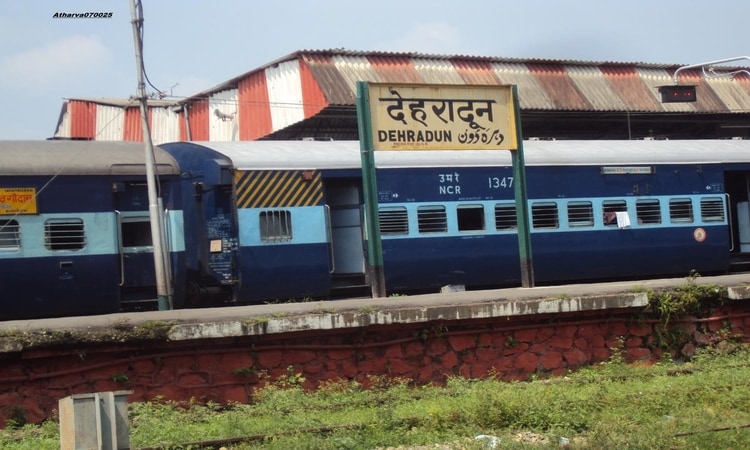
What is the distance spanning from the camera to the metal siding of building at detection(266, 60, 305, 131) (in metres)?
24.3

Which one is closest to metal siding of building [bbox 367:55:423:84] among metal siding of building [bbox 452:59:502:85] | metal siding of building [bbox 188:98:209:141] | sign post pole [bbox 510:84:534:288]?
metal siding of building [bbox 452:59:502:85]

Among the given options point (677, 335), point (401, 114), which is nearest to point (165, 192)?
point (401, 114)

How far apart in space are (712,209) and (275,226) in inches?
336

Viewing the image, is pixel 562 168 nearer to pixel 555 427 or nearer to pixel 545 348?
pixel 545 348

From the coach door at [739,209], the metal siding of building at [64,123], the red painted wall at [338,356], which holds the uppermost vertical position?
the metal siding of building at [64,123]

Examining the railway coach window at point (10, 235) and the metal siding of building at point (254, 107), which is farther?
the metal siding of building at point (254, 107)

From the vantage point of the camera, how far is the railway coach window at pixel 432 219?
15961 millimetres

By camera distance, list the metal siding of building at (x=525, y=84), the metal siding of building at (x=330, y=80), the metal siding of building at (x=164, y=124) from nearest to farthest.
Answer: the metal siding of building at (x=330, y=80), the metal siding of building at (x=525, y=84), the metal siding of building at (x=164, y=124)

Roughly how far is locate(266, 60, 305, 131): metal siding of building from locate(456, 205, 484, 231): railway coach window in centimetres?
840

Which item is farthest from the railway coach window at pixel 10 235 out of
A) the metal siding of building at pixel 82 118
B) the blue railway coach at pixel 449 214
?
the metal siding of building at pixel 82 118

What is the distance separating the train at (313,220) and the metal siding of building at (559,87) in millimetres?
8389

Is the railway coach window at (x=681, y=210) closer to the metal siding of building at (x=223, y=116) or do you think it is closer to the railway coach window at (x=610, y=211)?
the railway coach window at (x=610, y=211)

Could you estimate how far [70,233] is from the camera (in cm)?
1415

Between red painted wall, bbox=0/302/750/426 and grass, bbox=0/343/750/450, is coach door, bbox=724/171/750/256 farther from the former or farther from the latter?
grass, bbox=0/343/750/450
